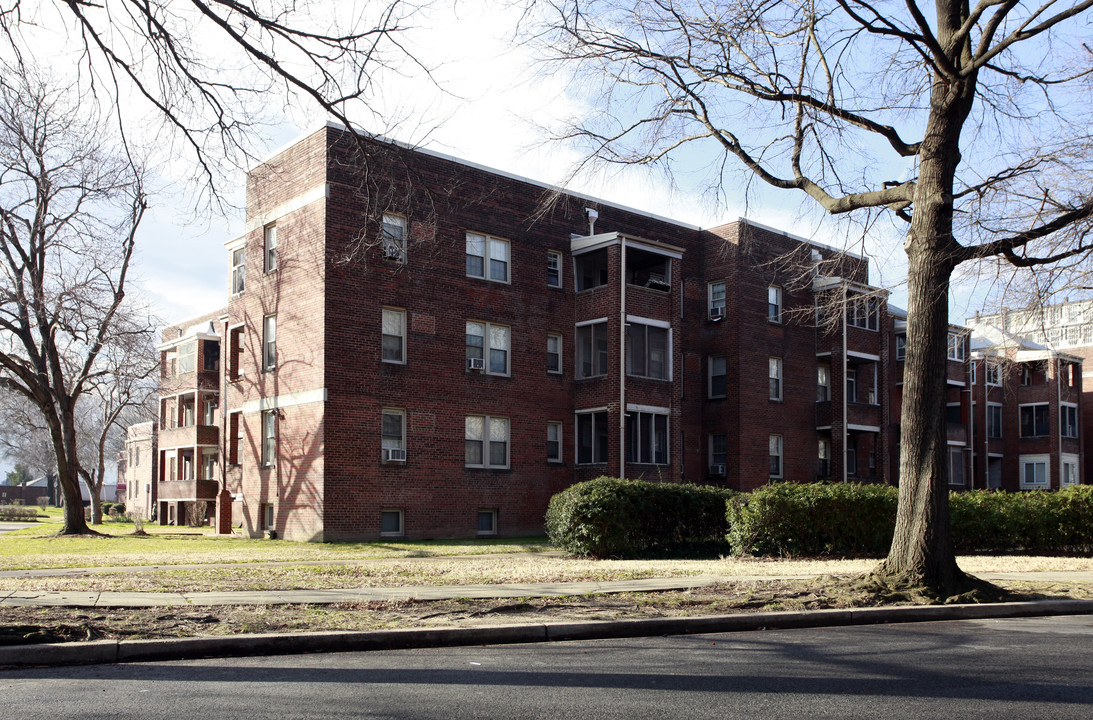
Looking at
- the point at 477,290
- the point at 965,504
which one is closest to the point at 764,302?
the point at 477,290

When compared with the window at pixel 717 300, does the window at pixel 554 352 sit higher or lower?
lower

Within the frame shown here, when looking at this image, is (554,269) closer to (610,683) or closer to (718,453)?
(718,453)

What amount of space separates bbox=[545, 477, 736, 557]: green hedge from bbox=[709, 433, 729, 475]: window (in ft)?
36.3

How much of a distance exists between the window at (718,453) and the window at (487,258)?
1006 cm

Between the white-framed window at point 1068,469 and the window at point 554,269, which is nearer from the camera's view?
the window at point 554,269

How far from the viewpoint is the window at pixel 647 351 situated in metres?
29.8

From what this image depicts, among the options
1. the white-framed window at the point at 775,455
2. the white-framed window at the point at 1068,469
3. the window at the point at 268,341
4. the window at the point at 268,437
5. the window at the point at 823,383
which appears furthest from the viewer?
the white-framed window at the point at 1068,469

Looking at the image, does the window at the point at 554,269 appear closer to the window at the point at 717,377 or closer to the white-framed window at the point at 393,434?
the white-framed window at the point at 393,434

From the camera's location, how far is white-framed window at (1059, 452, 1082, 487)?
51.9 metres

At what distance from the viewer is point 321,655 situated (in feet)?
27.7

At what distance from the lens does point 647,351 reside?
98.5 feet

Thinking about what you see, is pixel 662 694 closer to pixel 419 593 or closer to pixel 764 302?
pixel 419 593

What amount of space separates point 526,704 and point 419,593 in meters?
5.59

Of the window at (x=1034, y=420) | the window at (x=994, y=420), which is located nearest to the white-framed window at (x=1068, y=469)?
the window at (x=1034, y=420)
